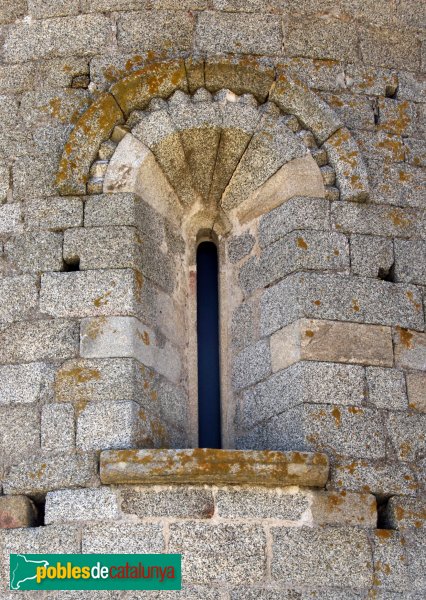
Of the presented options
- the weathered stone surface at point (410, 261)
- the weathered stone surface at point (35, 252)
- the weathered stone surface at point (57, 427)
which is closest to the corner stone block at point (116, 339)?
the weathered stone surface at point (57, 427)

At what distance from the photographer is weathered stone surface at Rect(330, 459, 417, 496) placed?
19.4 feet

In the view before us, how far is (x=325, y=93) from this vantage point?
691cm

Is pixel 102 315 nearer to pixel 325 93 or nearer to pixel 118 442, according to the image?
pixel 118 442

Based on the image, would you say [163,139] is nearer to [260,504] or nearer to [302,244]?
[302,244]

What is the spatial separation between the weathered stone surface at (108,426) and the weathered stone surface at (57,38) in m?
2.12

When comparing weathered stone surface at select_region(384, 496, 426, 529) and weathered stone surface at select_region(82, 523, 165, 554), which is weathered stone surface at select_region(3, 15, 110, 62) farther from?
weathered stone surface at select_region(384, 496, 426, 529)

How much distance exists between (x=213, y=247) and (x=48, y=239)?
3.54ft

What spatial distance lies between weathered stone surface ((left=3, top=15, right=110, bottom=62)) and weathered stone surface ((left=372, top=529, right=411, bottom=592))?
10.1 ft

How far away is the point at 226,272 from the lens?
6.97 metres

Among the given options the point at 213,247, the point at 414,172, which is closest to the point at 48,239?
the point at 213,247

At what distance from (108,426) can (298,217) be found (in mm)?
1505

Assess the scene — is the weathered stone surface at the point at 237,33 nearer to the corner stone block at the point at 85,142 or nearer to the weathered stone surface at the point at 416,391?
the corner stone block at the point at 85,142

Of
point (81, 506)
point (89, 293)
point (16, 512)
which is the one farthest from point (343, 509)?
point (89, 293)

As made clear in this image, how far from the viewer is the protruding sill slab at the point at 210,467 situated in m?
5.72
